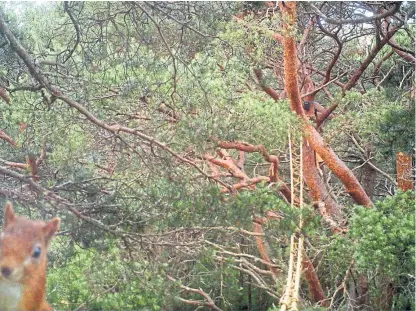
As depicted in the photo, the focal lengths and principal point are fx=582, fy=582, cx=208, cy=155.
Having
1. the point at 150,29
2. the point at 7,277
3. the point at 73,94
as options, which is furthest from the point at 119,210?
the point at 7,277

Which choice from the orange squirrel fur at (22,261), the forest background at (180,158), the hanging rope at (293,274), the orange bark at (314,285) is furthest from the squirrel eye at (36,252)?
the orange bark at (314,285)

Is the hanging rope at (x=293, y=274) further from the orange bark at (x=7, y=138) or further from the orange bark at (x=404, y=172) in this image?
the orange bark at (x=7, y=138)

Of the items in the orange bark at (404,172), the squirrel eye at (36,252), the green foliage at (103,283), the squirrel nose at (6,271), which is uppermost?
the orange bark at (404,172)

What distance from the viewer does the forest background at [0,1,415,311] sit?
953 mm

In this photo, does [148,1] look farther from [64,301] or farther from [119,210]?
→ [64,301]

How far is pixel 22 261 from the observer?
1.39 ft

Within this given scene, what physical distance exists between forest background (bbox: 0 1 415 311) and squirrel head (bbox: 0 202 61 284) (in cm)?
38

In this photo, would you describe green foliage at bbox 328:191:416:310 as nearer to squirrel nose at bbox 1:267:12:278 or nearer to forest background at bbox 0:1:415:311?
forest background at bbox 0:1:415:311

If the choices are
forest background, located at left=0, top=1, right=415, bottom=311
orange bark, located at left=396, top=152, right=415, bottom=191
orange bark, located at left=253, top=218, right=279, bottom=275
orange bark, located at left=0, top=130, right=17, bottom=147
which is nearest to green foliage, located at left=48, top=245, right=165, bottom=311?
forest background, located at left=0, top=1, right=415, bottom=311

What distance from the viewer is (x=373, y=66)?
6.23ft

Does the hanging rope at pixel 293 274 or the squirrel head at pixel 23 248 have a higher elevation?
the hanging rope at pixel 293 274

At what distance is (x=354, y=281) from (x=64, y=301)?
85cm

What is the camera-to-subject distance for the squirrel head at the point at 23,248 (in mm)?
421

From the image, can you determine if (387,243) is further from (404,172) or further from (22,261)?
(22,261)
